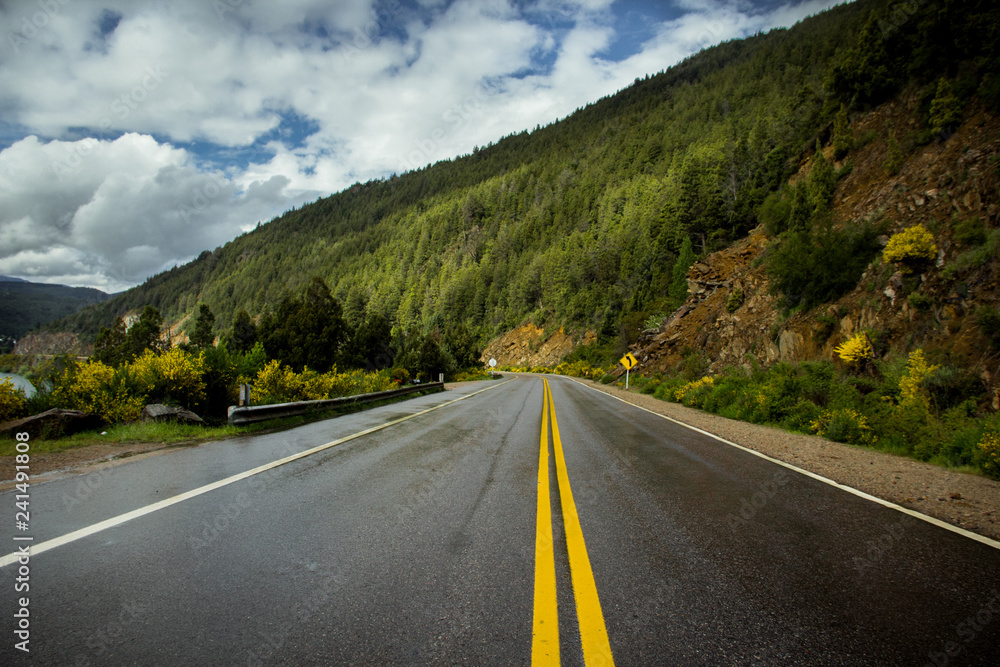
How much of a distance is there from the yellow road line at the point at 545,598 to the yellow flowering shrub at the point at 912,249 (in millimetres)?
13979

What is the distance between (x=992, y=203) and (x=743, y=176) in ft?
134

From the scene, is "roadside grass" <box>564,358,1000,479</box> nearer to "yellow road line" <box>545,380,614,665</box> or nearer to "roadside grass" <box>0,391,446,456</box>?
"yellow road line" <box>545,380,614,665</box>

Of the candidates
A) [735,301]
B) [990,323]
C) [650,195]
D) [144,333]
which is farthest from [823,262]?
[650,195]

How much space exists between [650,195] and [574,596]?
8556 centimetres

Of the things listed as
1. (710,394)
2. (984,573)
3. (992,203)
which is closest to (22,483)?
(984,573)

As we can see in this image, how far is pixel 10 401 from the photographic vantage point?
24.8 feet

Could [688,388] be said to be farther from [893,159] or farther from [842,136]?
[842,136]

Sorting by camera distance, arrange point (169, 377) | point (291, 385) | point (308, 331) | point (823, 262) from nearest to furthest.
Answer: point (169, 377) → point (291, 385) → point (823, 262) → point (308, 331)

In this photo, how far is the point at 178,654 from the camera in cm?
193

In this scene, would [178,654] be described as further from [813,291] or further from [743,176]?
[743,176]

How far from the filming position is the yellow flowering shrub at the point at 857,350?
38.1 ft

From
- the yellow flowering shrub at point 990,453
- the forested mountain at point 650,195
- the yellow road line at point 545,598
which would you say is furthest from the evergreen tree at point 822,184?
the yellow road line at point 545,598

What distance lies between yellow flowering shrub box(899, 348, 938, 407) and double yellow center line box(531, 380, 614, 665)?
856 cm

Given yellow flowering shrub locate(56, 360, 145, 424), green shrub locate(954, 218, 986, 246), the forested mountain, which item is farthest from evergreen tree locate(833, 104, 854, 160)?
yellow flowering shrub locate(56, 360, 145, 424)
